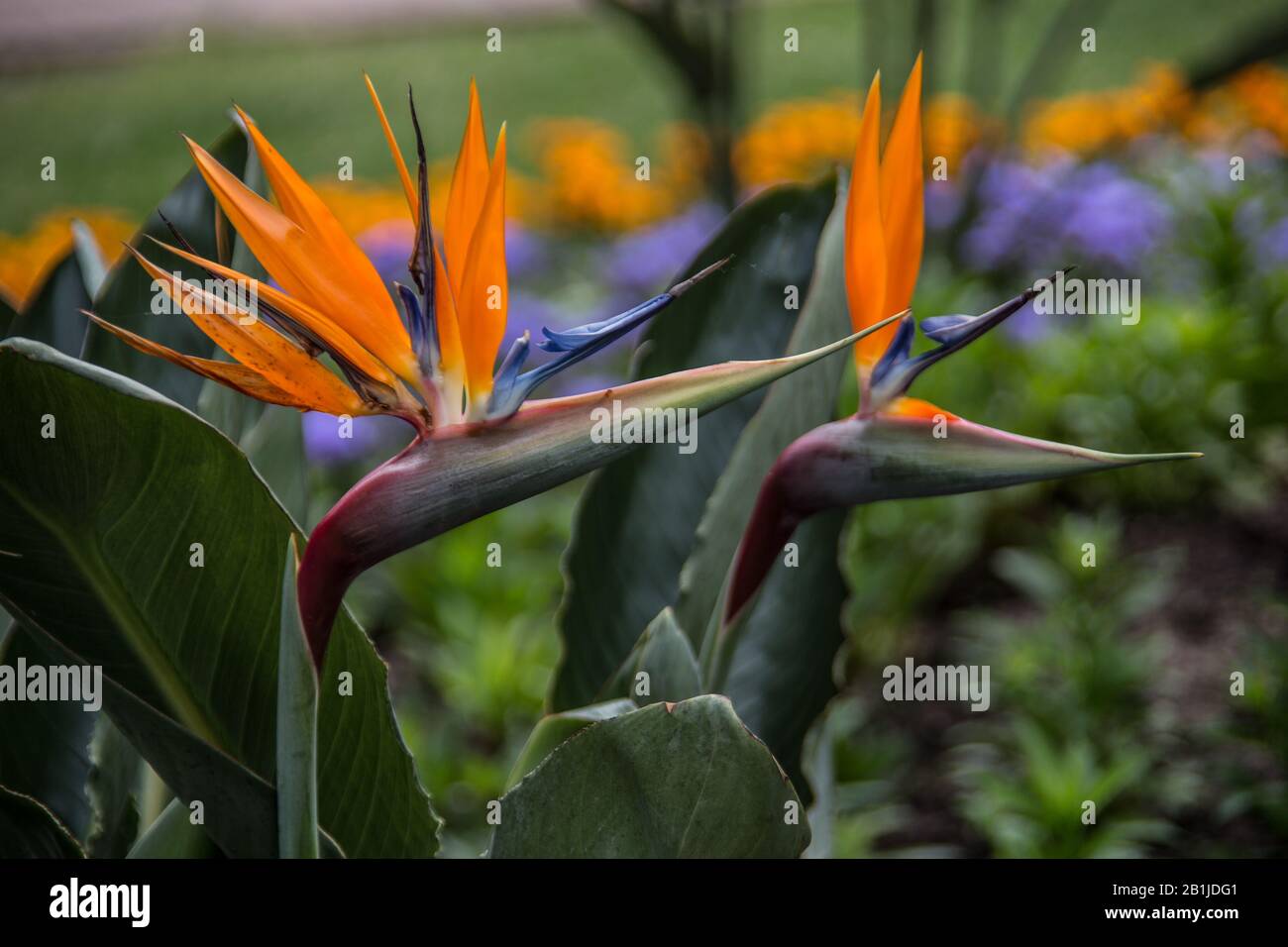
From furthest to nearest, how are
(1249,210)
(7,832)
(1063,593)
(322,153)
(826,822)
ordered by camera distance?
(322,153) → (1249,210) → (1063,593) → (826,822) → (7,832)

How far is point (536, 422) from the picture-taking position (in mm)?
355

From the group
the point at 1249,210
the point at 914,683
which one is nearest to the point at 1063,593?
the point at 914,683

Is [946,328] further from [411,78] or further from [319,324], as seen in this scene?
[411,78]

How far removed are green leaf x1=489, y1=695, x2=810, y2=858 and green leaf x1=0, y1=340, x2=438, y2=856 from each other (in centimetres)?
7

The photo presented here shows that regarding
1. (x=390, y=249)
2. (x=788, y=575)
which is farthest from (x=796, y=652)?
(x=390, y=249)

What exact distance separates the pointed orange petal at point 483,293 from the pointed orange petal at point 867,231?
0.11 m

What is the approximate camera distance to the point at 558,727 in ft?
1.51

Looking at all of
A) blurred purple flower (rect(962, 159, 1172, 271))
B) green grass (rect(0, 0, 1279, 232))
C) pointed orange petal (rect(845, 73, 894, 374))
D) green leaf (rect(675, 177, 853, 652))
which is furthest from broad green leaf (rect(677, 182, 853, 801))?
green grass (rect(0, 0, 1279, 232))

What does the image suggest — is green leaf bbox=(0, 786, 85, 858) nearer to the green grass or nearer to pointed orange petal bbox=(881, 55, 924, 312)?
pointed orange petal bbox=(881, 55, 924, 312)

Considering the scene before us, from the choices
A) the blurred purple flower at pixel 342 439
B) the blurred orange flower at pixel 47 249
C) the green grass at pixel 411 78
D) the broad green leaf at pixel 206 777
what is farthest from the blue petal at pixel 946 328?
the green grass at pixel 411 78

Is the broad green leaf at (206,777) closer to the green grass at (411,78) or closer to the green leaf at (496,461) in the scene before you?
the green leaf at (496,461)

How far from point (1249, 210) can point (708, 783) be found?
1.74 m
